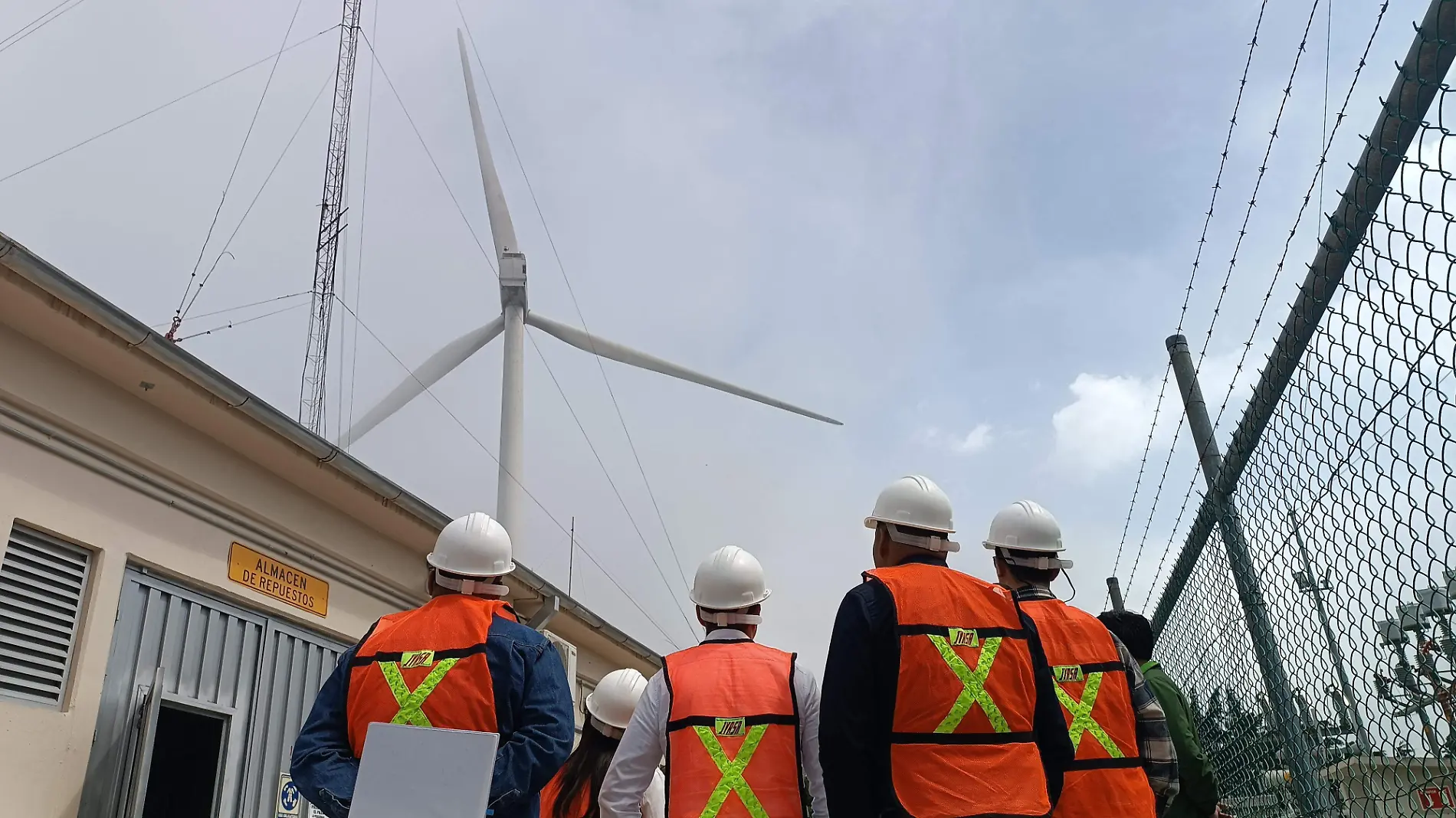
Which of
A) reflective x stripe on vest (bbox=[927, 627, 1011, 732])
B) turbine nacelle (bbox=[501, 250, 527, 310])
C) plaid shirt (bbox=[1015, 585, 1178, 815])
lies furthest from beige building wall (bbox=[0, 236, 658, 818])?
turbine nacelle (bbox=[501, 250, 527, 310])

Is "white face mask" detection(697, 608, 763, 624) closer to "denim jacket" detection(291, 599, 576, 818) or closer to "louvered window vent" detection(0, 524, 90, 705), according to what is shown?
"denim jacket" detection(291, 599, 576, 818)

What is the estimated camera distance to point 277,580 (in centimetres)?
764

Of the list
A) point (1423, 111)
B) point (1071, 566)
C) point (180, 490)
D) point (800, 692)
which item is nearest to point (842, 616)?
point (800, 692)

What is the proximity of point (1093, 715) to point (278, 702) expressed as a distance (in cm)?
610

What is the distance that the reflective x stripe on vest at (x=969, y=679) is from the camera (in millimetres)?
2951

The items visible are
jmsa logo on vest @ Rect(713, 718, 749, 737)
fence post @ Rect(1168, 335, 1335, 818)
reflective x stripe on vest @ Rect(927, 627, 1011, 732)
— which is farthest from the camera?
fence post @ Rect(1168, 335, 1335, 818)

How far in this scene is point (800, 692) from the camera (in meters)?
3.99

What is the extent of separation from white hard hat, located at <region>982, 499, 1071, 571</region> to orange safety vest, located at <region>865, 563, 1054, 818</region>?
120 cm

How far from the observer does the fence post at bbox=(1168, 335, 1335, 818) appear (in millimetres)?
4285

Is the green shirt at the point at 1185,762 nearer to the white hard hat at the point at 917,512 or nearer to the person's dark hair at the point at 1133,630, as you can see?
the person's dark hair at the point at 1133,630

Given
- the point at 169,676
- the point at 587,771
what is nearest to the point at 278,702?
the point at 169,676

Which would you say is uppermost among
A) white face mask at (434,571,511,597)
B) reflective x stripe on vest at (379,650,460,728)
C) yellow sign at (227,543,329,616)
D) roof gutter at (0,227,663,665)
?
roof gutter at (0,227,663,665)

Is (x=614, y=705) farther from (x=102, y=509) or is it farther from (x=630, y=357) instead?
(x=630, y=357)

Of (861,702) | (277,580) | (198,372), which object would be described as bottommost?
(861,702)
